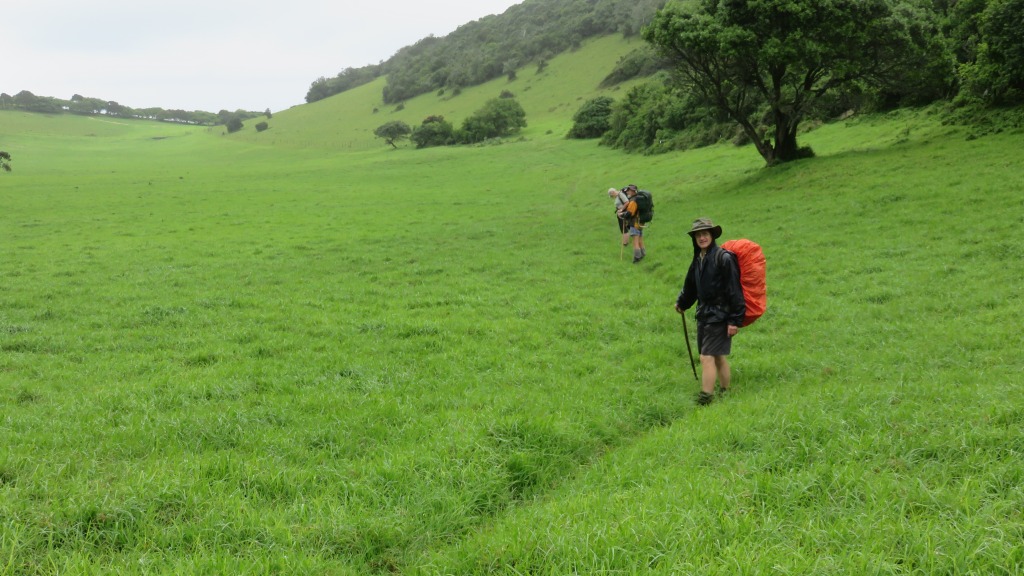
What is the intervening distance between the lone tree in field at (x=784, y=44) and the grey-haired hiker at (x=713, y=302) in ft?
61.0

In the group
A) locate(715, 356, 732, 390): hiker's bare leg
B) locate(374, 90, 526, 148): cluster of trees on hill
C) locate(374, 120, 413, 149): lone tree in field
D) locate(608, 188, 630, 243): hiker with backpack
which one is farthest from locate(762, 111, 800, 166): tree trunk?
locate(374, 120, 413, 149): lone tree in field

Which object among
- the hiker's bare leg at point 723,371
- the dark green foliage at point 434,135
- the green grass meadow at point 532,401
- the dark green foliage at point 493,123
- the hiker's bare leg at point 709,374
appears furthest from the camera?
the dark green foliage at point 434,135

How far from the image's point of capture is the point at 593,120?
6097 cm

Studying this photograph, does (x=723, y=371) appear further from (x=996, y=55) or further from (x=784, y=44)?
(x=996, y=55)

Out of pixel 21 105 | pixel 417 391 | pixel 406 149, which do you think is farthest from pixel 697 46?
pixel 21 105

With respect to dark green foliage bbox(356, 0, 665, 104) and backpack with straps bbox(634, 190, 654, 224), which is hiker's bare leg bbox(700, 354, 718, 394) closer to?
backpack with straps bbox(634, 190, 654, 224)

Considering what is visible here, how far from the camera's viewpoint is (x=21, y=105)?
130375 millimetres

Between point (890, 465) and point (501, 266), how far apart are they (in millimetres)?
12779

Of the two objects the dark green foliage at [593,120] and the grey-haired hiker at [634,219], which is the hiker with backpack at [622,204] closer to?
the grey-haired hiker at [634,219]

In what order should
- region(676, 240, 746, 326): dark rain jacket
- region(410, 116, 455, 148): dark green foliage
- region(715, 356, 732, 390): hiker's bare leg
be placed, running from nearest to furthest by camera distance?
region(676, 240, 746, 326): dark rain jacket → region(715, 356, 732, 390): hiker's bare leg → region(410, 116, 455, 148): dark green foliage


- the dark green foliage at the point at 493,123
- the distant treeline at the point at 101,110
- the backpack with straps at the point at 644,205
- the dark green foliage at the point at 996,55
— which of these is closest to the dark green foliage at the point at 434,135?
the dark green foliage at the point at 493,123

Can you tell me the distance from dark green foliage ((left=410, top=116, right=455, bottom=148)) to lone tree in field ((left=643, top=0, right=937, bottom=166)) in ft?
179

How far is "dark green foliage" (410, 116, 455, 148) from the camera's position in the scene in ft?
247

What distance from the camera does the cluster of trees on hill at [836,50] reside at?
829 inches
